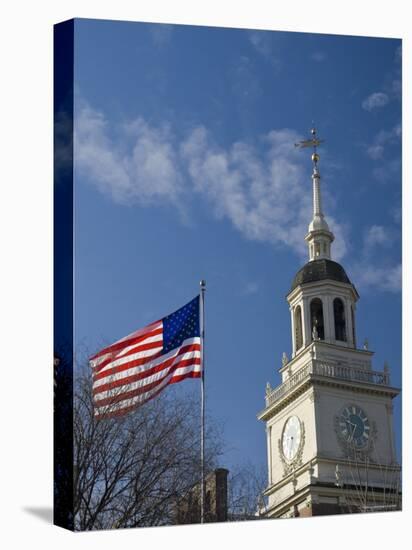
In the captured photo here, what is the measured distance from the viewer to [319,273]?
38062 mm

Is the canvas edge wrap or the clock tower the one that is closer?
the canvas edge wrap

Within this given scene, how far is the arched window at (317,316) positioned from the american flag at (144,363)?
763 cm

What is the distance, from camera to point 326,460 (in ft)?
120

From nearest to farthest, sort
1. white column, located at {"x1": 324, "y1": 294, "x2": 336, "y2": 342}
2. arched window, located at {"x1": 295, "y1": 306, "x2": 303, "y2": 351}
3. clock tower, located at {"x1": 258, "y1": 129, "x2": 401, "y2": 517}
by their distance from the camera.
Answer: clock tower, located at {"x1": 258, "y1": 129, "x2": 401, "y2": 517}, arched window, located at {"x1": 295, "y1": 306, "x2": 303, "y2": 351}, white column, located at {"x1": 324, "y1": 294, "x2": 336, "y2": 342}

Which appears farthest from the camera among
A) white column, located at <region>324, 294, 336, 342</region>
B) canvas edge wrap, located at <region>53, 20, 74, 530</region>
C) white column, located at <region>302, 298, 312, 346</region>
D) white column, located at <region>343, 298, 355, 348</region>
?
white column, located at <region>324, 294, 336, 342</region>

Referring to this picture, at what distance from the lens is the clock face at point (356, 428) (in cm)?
3806

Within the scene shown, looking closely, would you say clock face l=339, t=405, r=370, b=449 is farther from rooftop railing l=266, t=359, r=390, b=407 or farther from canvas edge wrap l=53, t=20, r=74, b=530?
canvas edge wrap l=53, t=20, r=74, b=530

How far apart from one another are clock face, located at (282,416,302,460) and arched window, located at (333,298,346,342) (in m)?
2.61

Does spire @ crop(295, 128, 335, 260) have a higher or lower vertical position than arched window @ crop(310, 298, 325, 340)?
higher

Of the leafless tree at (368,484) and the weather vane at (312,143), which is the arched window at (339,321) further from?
the weather vane at (312,143)

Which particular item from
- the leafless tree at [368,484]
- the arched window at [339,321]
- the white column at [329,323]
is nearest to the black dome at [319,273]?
the arched window at [339,321]

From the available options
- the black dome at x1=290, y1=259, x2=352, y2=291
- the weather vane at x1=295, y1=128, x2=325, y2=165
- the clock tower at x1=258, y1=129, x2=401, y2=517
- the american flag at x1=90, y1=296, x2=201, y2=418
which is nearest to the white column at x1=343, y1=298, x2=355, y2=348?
the clock tower at x1=258, y1=129, x2=401, y2=517

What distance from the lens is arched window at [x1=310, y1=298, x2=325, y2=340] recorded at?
39931 mm

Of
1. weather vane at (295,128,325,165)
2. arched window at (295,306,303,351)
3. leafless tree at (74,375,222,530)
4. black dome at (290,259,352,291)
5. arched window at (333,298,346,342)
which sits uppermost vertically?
weather vane at (295,128,325,165)
